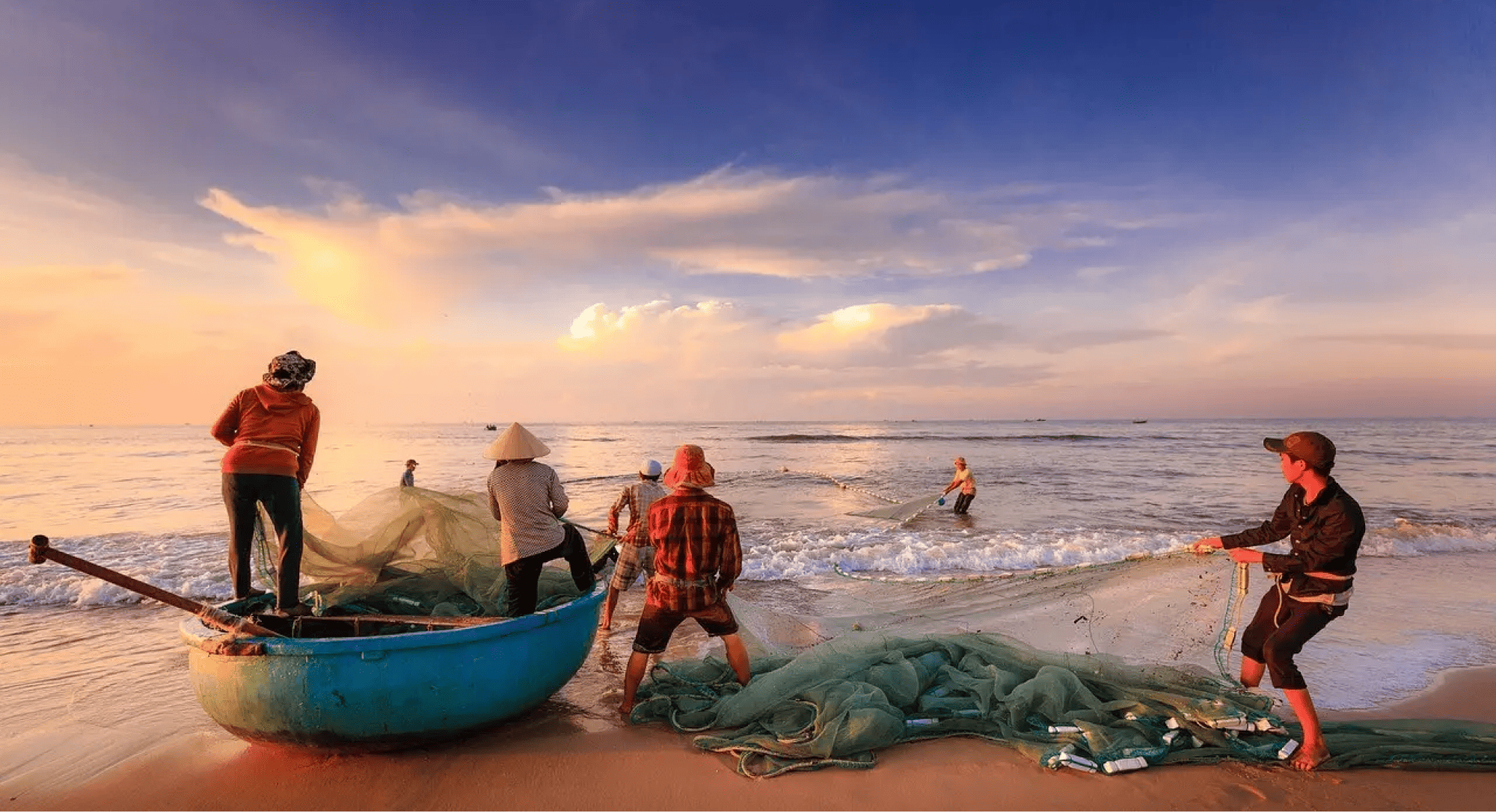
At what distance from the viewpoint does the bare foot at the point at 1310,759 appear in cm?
378

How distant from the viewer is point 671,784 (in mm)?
3729

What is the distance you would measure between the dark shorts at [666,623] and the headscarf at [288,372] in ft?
8.98

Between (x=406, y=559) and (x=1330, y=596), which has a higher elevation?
(x=1330, y=596)

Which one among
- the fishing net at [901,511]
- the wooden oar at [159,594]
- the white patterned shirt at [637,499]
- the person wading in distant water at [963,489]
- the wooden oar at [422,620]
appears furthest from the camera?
the person wading in distant water at [963,489]

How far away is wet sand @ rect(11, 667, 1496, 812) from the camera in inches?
140

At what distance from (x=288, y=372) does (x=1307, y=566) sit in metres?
6.13

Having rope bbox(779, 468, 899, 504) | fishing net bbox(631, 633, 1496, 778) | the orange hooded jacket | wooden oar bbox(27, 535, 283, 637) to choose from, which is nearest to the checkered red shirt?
fishing net bbox(631, 633, 1496, 778)

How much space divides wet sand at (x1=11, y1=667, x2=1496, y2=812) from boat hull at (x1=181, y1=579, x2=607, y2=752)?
0.81 ft

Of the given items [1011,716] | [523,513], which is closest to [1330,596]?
[1011,716]

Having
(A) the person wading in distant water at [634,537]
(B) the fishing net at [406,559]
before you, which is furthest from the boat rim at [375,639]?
(A) the person wading in distant water at [634,537]

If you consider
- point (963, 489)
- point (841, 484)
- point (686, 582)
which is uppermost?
point (686, 582)

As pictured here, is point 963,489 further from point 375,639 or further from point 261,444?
point 375,639

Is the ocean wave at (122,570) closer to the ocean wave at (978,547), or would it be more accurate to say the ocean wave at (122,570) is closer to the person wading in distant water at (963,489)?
the ocean wave at (978,547)

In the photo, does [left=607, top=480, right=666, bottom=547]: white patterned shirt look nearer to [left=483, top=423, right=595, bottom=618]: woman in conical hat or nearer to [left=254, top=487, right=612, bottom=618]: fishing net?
[left=254, top=487, right=612, bottom=618]: fishing net
